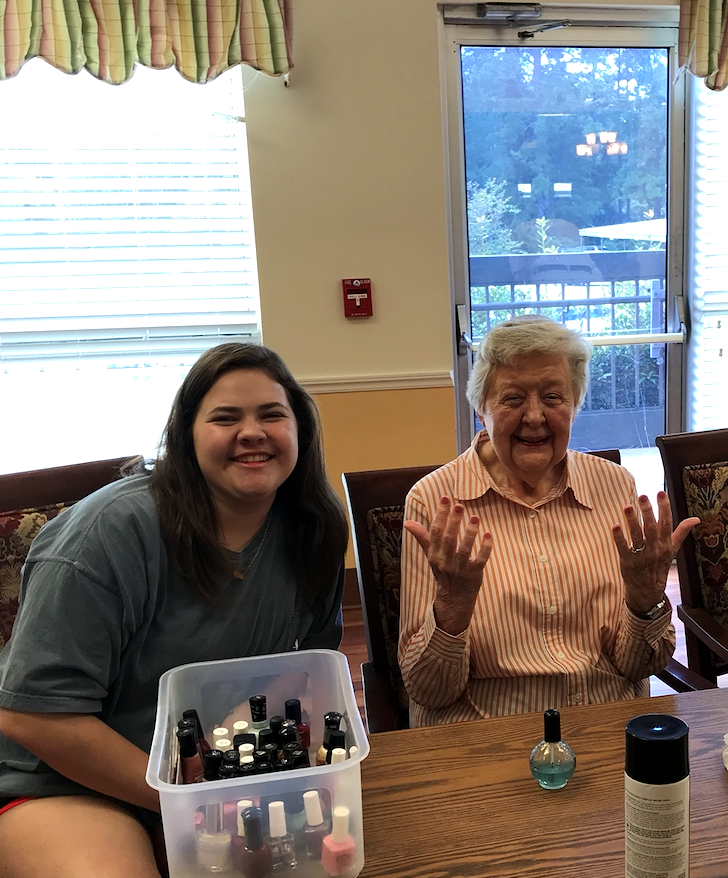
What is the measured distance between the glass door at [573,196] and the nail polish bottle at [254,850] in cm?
286

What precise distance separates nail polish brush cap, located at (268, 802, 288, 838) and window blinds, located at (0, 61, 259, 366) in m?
2.68

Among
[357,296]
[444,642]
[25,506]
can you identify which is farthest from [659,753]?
[357,296]

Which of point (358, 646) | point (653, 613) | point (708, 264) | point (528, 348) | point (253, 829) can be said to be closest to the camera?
point (253, 829)

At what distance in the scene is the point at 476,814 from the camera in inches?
36.9

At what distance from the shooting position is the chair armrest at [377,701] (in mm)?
1333

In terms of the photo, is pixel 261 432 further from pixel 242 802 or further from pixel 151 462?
pixel 242 802

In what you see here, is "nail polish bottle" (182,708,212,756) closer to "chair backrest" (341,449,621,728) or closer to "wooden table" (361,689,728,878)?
"wooden table" (361,689,728,878)

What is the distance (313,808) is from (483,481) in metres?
0.80

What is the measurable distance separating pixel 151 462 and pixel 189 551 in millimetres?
263

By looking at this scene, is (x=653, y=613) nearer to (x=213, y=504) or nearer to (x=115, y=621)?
(x=213, y=504)

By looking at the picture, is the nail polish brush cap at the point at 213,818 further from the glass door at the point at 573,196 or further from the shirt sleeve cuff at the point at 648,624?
the glass door at the point at 573,196

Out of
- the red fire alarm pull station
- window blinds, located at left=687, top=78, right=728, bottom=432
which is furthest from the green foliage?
window blinds, located at left=687, top=78, right=728, bottom=432

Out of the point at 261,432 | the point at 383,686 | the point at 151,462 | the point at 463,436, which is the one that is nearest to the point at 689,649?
the point at 383,686

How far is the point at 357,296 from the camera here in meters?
3.19
